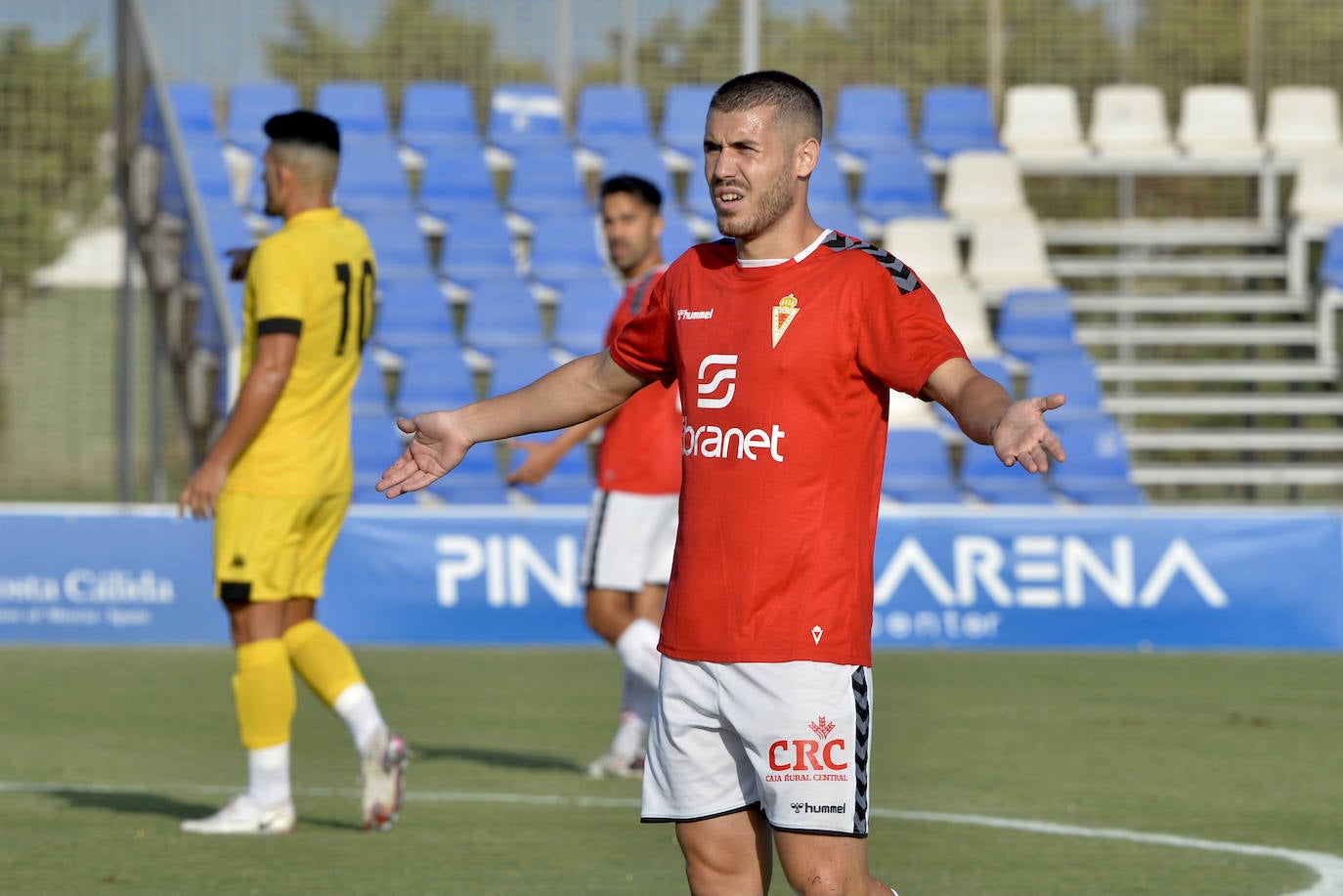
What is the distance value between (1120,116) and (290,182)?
563 inches

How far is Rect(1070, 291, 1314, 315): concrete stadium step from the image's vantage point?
18.3 metres

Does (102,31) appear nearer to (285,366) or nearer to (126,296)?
(126,296)

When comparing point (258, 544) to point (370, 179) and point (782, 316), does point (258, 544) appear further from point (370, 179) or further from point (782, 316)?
point (370, 179)

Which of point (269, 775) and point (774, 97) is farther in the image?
point (269, 775)

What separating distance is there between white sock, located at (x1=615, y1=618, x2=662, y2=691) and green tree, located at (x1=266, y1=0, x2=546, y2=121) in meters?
11.2

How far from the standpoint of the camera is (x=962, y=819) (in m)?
6.83

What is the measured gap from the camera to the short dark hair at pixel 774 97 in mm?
3871

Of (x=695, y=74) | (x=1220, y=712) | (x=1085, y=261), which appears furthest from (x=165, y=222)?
(x=1220, y=712)

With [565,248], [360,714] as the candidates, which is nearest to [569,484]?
[565,248]

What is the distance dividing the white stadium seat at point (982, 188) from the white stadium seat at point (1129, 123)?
3.59 feet

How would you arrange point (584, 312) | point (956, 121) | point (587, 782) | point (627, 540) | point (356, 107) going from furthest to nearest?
point (956, 121) < point (356, 107) < point (584, 312) < point (627, 540) < point (587, 782)

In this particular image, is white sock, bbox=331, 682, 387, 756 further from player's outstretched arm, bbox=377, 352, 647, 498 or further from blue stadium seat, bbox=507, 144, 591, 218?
blue stadium seat, bbox=507, 144, 591, 218

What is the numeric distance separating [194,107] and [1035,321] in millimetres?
7788

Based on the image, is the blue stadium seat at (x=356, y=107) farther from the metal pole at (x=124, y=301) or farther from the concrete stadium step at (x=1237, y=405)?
the concrete stadium step at (x=1237, y=405)
